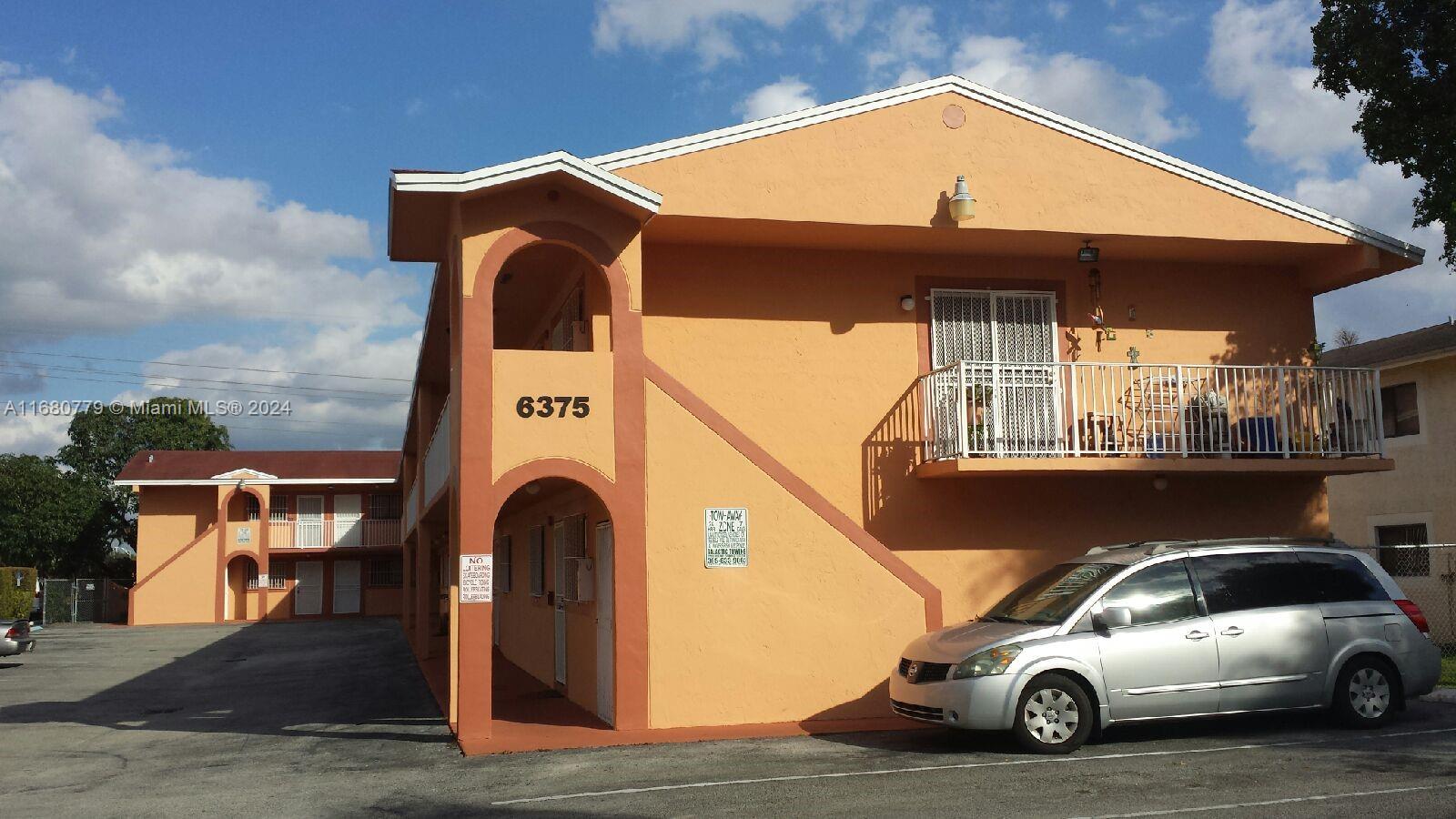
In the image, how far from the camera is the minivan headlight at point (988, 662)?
991 cm

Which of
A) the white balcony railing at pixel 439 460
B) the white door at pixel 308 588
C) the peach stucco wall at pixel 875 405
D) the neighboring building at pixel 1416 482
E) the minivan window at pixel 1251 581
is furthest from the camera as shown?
the white door at pixel 308 588

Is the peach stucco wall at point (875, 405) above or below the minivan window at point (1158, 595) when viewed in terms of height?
above

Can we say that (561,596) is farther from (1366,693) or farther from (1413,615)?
(1413,615)

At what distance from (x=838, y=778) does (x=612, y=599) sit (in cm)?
372

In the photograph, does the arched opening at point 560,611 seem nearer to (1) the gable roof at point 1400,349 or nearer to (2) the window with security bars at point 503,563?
(2) the window with security bars at point 503,563

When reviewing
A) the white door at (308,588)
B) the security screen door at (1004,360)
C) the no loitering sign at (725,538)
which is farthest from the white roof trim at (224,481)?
the no loitering sign at (725,538)

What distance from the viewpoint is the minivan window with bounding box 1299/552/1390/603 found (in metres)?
10.9

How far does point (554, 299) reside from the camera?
17.4m

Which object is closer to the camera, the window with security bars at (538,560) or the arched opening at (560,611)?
the arched opening at (560,611)

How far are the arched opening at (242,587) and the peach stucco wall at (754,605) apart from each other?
34429 mm

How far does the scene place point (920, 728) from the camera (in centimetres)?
1198

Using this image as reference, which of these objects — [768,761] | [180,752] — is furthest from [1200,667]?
[180,752]

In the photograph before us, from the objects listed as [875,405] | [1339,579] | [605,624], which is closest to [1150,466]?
[1339,579]

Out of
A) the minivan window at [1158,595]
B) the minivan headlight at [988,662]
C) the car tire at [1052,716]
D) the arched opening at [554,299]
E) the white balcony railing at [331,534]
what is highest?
the arched opening at [554,299]
